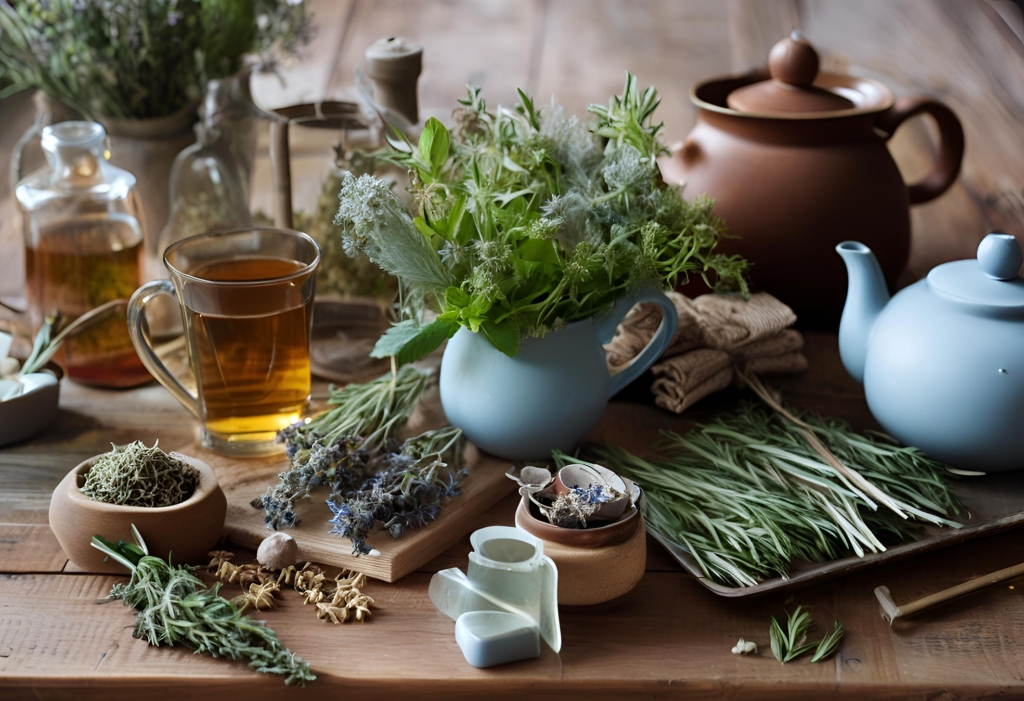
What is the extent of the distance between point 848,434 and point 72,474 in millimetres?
765

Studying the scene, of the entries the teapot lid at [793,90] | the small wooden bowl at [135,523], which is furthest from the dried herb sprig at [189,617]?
the teapot lid at [793,90]

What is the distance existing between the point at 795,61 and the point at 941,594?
71 cm

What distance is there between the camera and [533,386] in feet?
3.05

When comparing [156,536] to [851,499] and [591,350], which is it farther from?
[851,499]

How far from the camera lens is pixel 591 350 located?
3.13 feet

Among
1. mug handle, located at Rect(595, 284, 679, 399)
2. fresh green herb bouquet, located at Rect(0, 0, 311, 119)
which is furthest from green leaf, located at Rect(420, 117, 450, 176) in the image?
fresh green herb bouquet, located at Rect(0, 0, 311, 119)

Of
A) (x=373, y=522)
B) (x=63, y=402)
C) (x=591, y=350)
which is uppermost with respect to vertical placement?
(x=591, y=350)

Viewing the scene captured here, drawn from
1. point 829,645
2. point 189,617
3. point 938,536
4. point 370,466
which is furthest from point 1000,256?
point 189,617

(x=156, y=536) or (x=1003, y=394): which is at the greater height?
(x=1003, y=394)

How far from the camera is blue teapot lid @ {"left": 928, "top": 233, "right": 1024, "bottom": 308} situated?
0.93 metres

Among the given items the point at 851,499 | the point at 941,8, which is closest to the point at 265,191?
the point at 851,499

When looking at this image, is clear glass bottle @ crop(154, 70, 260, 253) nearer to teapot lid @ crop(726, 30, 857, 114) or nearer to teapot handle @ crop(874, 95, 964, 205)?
teapot lid @ crop(726, 30, 857, 114)

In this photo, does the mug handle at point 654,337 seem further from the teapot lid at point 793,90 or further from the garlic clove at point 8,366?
the garlic clove at point 8,366

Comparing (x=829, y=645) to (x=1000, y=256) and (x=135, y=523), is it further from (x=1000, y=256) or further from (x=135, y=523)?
(x=135, y=523)
